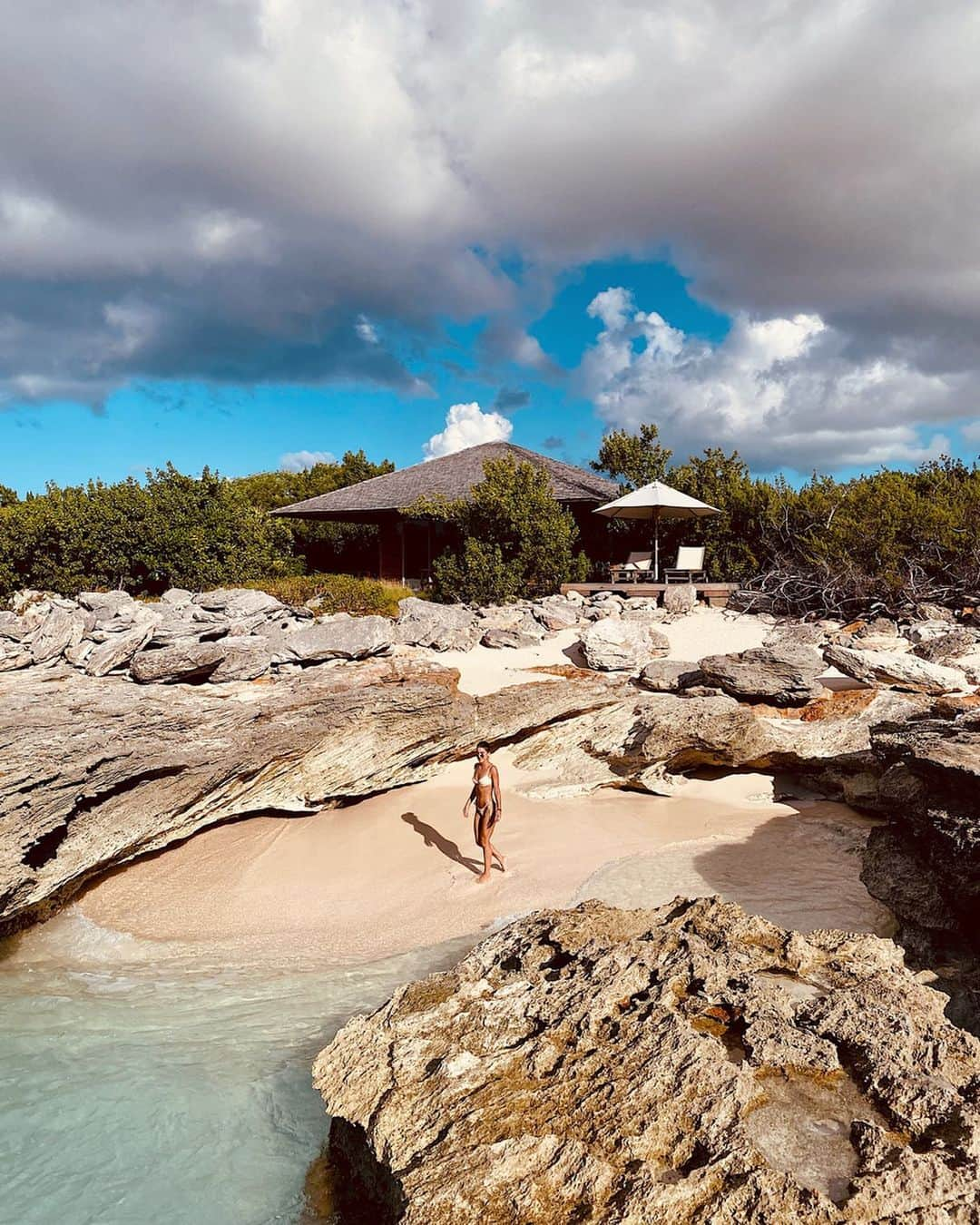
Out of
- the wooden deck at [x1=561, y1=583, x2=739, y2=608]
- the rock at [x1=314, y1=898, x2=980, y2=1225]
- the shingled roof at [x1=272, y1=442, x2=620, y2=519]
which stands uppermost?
the shingled roof at [x1=272, y1=442, x2=620, y2=519]

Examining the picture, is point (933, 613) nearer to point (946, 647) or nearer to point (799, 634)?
point (946, 647)

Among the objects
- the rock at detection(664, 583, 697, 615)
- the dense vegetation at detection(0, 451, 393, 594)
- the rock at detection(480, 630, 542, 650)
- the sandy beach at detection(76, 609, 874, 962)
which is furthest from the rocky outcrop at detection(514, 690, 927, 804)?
the dense vegetation at detection(0, 451, 393, 594)

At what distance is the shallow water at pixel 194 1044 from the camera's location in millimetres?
4871

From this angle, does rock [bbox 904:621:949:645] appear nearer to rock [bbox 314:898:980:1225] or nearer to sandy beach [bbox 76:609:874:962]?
sandy beach [bbox 76:609:874:962]

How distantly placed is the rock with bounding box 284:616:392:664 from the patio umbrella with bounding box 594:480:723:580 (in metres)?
8.53

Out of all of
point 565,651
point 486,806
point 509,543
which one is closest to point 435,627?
point 565,651

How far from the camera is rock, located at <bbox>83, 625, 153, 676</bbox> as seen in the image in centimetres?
1220

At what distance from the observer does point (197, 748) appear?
8555 millimetres

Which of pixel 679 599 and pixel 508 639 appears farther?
pixel 679 599

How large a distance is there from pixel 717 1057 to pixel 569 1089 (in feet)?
2.37

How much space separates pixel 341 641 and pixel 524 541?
8.62m

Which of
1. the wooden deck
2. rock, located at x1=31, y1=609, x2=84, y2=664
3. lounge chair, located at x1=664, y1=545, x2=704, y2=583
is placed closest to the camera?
rock, located at x1=31, y1=609, x2=84, y2=664

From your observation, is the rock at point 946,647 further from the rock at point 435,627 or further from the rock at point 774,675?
the rock at point 435,627

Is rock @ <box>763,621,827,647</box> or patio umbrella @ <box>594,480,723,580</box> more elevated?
patio umbrella @ <box>594,480,723,580</box>
